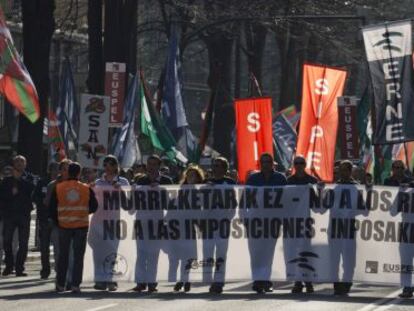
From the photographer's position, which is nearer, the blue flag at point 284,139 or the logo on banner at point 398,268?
the logo on banner at point 398,268

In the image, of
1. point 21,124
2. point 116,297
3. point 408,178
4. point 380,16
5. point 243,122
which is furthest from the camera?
point 380,16

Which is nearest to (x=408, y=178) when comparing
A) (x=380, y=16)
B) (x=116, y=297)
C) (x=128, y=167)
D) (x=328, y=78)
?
(x=116, y=297)

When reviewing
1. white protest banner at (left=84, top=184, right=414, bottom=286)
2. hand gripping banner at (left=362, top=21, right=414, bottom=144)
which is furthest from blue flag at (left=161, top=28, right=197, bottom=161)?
white protest banner at (left=84, top=184, right=414, bottom=286)

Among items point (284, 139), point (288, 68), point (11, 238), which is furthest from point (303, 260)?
point (288, 68)

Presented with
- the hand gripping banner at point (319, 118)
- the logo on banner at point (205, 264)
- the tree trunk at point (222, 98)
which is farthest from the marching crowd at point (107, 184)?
the tree trunk at point (222, 98)

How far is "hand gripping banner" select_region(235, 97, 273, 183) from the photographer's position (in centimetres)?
2364

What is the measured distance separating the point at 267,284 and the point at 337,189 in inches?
56.2

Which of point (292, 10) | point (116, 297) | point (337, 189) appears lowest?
point (116, 297)

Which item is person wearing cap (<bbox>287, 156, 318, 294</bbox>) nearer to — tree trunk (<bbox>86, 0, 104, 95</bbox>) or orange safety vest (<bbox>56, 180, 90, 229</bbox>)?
orange safety vest (<bbox>56, 180, 90, 229</bbox>)

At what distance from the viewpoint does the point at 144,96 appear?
29.3m

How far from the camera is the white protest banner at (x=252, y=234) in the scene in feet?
58.0

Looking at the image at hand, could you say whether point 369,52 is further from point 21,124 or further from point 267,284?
point 21,124

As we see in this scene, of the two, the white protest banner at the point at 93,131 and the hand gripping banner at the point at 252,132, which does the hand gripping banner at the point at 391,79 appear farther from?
the white protest banner at the point at 93,131

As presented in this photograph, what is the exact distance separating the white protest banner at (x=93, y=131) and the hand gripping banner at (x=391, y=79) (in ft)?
20.2
